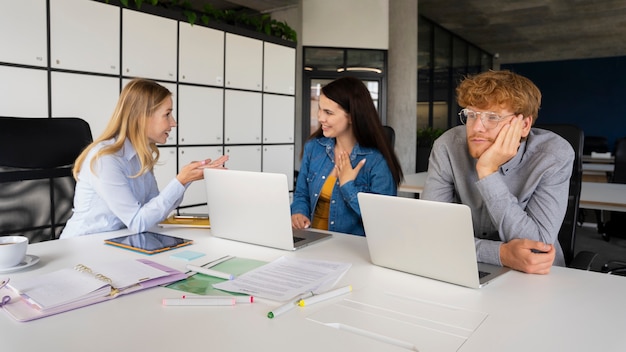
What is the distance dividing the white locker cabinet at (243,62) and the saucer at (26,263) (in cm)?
335

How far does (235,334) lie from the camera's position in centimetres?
84

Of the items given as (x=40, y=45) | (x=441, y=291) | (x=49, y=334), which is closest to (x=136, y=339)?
(x=49, y=334)

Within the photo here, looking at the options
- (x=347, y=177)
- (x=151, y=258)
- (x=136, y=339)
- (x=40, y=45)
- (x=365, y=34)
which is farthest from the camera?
(x=365, y=34)

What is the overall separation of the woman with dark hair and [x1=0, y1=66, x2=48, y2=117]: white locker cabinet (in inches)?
76.5

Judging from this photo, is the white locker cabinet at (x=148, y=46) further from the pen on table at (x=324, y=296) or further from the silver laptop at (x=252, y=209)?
the pen on table at (x=324, y=296)

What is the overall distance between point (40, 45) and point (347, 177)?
2366 mm

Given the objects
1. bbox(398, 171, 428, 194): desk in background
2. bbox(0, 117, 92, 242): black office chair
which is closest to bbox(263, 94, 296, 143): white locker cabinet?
bbox(398, 171, 428, 194): desk in background

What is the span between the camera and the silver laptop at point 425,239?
1063mm

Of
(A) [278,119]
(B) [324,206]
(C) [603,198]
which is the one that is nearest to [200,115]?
(A) [278,119]

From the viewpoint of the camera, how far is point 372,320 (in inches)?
35.7

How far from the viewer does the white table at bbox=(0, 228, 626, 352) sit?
800 mm

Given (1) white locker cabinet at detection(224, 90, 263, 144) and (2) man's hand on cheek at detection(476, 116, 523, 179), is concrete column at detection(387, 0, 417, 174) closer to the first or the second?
(1) white locker cabinet at detection(224, 90, 263, 144)

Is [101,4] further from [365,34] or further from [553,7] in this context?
→ [553,7]

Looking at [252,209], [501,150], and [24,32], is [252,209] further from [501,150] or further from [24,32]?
[24,32]
